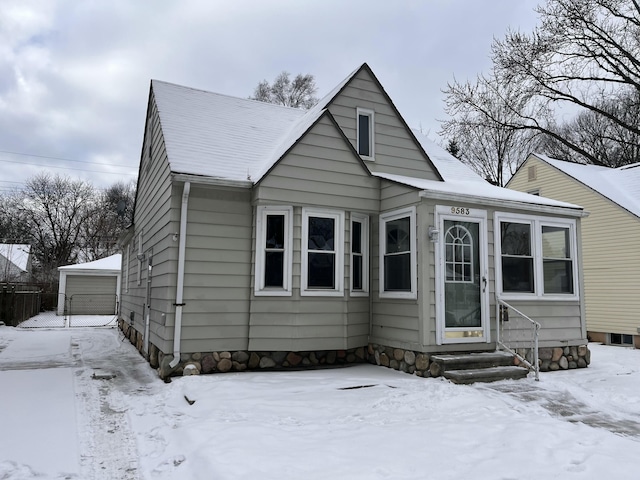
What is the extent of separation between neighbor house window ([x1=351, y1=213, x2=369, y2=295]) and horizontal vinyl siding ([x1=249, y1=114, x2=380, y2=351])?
0.19 metres

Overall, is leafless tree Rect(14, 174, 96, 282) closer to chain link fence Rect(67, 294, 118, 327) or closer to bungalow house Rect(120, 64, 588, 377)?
chain link fence Rect(67, 294, 118, 327)

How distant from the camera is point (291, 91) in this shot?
27234 millimetres

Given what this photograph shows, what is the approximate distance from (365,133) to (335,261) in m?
2.90

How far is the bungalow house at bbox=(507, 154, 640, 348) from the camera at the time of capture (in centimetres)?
1380

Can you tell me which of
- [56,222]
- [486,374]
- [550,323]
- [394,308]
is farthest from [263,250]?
[56,222]

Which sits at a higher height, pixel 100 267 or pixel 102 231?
pixel 102 231

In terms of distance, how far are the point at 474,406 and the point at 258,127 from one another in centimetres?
688

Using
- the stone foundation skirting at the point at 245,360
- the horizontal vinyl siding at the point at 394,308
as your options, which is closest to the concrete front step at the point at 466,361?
the horizontal vinyl siding at the point at 394,308

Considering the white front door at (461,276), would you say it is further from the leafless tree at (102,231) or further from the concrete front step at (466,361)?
the leafless tree at (102,231)

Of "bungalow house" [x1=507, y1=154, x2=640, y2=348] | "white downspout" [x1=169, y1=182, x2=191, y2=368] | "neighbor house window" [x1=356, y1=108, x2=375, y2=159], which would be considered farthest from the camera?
"bungalow house" [x1=507, y1=154, x2=640, y2=348]

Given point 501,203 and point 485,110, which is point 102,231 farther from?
point 501,203

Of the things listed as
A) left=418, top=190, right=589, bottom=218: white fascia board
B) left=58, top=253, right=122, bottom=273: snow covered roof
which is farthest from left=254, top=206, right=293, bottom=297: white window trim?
left=58, top=253, right=122, bottom=273: snow covered roof

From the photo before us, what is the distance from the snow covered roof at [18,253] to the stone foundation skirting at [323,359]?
103 feet

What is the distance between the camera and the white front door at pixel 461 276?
290 inches
